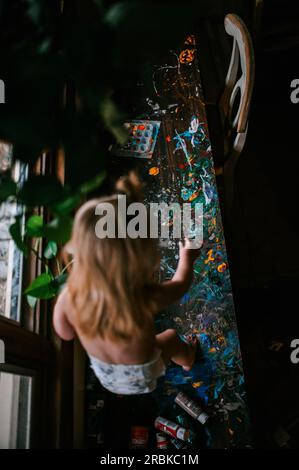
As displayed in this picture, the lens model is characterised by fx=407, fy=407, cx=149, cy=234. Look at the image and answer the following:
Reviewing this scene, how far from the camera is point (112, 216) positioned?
954mm

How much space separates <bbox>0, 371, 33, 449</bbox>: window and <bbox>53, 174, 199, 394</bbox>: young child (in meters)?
0.28

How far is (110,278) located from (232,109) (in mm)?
1262

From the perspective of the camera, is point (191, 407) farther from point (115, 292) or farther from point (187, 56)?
point (187, 56)

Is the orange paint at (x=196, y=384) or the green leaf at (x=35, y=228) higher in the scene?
the green leaf at (x=35, y=228)

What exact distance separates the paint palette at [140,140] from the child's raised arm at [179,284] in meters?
0.86

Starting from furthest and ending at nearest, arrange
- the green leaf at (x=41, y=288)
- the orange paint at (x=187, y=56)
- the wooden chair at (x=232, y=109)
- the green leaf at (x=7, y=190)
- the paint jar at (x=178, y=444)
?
the orange paint at (x=187, y=56)
the wooden chair at (x=232, y=109)
the paint jar at (x=178, y=444)
the green leaf at (x=41, y=288)
the green leaf at (x=7, y=190)

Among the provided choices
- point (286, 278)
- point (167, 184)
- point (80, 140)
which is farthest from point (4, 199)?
point (286, 278)

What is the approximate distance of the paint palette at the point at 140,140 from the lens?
1.87m

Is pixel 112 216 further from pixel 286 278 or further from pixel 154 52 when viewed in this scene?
pixel 286 278

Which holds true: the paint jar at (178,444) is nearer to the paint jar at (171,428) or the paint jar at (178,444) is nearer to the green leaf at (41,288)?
the paint jar at (171,428)

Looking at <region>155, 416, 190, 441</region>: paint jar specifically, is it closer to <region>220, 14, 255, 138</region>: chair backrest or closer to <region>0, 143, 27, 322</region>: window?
<region>0, 143, 27, 322</region>: window

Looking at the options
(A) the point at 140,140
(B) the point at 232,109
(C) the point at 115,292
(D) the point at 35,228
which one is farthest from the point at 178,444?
(B) the point at 232,109

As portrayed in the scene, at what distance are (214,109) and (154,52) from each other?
1795mm

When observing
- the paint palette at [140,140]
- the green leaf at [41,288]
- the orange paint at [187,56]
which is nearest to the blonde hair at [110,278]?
the green leaf at [41,288]
